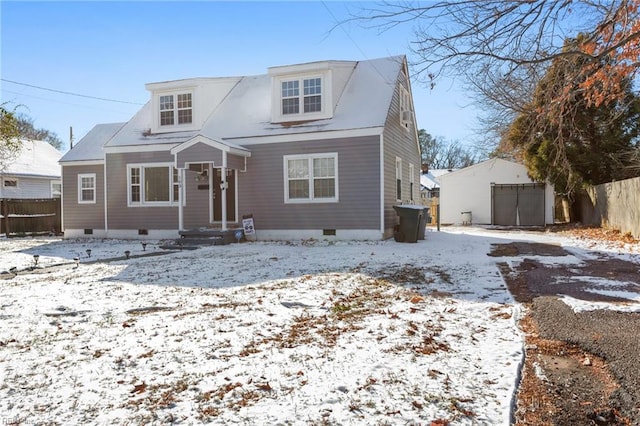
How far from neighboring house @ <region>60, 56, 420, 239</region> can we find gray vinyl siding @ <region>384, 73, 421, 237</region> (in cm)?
4

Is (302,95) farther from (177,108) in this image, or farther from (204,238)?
(204,238)

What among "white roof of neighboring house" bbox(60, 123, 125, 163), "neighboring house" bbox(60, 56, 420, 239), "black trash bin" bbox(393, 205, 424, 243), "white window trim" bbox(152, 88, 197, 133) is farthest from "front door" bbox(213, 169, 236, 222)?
"black trash bin" bbox(393, 205, 424, 243)

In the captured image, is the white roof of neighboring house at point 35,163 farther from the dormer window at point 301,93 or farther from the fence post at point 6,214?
the dormer window at point 301,93

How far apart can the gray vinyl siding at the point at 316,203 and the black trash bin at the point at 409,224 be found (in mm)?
668

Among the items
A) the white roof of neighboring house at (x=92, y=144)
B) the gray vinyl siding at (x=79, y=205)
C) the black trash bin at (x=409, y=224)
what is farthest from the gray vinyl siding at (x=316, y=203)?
the white roof of neighboring house at (x=92, y=144)

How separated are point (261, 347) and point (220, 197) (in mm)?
11558

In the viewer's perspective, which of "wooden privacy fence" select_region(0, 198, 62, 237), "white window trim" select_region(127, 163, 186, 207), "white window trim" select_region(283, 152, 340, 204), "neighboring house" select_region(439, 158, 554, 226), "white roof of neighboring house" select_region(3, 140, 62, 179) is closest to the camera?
"white window trim" select_region(283, 152, 340, 204)

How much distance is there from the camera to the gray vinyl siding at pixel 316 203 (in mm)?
12961

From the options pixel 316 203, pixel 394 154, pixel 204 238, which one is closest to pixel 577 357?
pixel 316 203

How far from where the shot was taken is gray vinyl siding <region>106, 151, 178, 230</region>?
599 inches

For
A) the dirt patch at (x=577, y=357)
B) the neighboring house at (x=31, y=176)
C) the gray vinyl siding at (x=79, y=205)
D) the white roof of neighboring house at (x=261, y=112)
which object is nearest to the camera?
the dirt patch at (x=577, y=357)

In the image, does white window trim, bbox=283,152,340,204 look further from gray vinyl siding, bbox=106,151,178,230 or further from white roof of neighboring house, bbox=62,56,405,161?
Answer: gray vinyl siding, bbox=106,151,178,230

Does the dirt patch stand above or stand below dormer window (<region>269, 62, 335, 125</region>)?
below

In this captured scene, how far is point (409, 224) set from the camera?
12.7 metres
